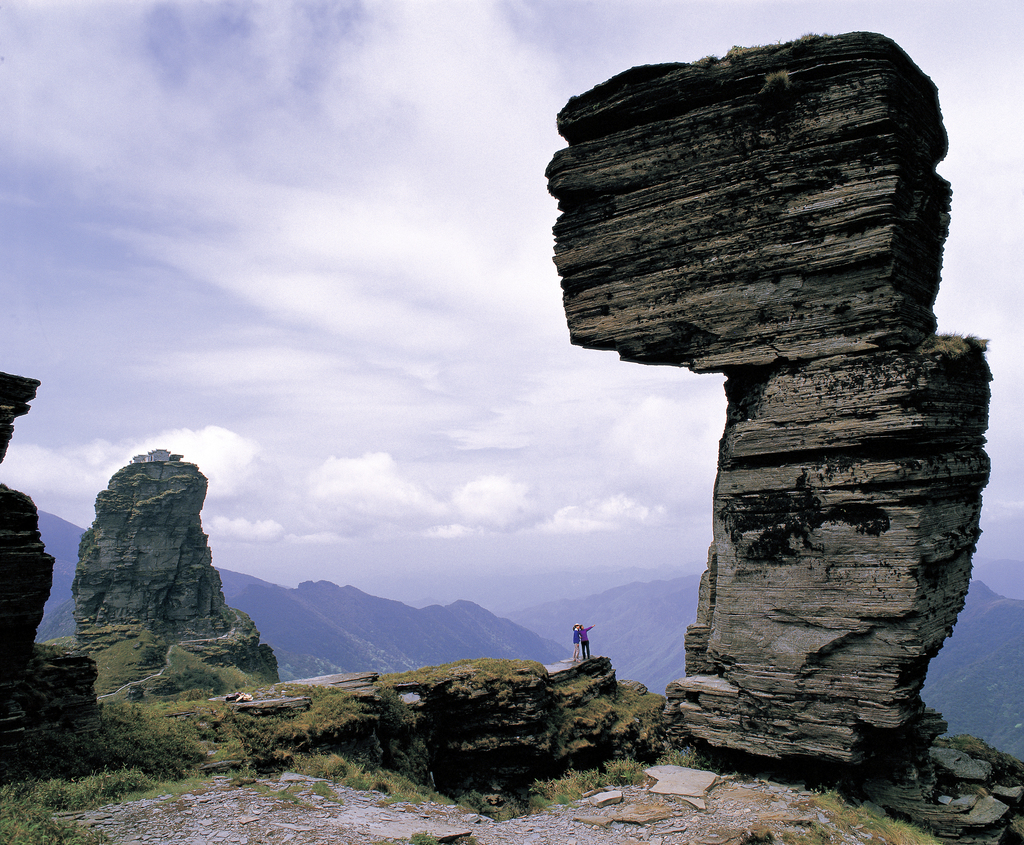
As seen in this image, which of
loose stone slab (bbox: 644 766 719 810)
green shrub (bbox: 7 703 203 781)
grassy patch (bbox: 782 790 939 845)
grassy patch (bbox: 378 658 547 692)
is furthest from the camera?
grassy patch (bbox: 378 658 547 692)

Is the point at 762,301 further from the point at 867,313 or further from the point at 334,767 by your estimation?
the point at 334,767

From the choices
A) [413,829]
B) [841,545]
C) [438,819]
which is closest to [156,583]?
[438,819]

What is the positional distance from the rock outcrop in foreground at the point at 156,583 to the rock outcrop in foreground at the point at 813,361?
279 feet

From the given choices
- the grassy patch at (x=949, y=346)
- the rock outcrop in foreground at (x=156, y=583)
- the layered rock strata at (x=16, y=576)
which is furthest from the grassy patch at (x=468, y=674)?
the rock outcrop in foreground at (x=156, y=583)

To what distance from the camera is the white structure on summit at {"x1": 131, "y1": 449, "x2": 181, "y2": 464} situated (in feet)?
319

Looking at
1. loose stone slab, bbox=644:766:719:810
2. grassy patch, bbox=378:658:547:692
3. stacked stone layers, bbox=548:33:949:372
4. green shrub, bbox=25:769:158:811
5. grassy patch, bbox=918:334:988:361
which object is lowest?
loose stone slab, bbox=644:766:719:810

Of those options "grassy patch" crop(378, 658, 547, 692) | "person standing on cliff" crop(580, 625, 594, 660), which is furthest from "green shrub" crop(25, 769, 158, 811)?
"person standing on cliff" crop(580, 625, 594, 660)

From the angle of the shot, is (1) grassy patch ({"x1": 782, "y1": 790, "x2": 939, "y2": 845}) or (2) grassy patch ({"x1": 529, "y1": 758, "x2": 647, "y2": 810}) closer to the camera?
(1) grassy patch ({"x1": 782, "y1": 790, "x2": 939, "y2": 845})

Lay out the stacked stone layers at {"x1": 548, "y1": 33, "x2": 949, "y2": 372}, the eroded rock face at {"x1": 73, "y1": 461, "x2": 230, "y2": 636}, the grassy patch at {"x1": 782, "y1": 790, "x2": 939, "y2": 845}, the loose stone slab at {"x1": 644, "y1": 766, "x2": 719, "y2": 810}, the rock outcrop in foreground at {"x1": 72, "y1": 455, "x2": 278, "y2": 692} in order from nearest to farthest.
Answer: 1. the grassy patch at {"x1": 782, "y1": 790, "x2": 939, "y2": 845}
2. the loose stone slab at {"x1": 644, "y1": 766, "x2": 719, "y2": 810}
3. the stacked stone layers at {"x1": 548, "y1": 33, "x2": 949, "y2": 372}
4. the rock outcrop in foreground at {"x1": 72, "y1": 455, "x2": 278, "y2": 692}
5. the eroded rock face at {"x1": 73, "y1": 461, "x2": 230, "y2": 636}

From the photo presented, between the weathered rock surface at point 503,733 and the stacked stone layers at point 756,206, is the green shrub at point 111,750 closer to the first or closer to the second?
the weathered rock surface at point 503,733

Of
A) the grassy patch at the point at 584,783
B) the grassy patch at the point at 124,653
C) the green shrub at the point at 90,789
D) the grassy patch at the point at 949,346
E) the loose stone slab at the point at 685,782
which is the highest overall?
the grassy patch at the point at 949,346

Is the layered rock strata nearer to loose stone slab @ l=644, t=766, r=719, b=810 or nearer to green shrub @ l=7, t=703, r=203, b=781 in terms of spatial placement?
green shrub @ l=7, t=703, r=203, b=781

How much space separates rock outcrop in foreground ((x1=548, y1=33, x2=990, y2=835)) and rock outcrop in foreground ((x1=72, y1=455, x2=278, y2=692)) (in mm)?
85167

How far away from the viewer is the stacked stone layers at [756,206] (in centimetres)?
1570
